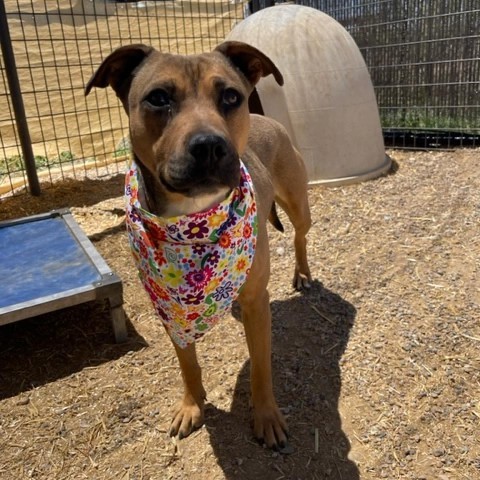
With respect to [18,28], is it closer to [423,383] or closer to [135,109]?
[135,109]

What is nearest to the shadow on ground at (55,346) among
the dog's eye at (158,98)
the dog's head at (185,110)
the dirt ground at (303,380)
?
the dirt ground at (303,380)

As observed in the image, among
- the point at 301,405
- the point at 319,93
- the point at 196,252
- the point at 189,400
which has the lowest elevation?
the point at 301,405

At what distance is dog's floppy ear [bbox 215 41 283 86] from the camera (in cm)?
273

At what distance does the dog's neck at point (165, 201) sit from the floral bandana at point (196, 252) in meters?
0.04

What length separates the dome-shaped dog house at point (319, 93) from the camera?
6.18 metres

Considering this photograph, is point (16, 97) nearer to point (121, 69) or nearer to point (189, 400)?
point (121, 69)

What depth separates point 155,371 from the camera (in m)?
3.33

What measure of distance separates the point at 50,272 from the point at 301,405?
2139mm

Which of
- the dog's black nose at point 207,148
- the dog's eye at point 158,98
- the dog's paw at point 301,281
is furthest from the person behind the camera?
the dog's paw at point 301,281

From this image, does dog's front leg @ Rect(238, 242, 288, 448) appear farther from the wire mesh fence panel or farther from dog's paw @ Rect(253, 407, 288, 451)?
the wire mesh fence panel

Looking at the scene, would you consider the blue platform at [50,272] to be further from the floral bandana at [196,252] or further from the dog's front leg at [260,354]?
the dog's front leg at [260,354]

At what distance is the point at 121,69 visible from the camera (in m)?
2.67

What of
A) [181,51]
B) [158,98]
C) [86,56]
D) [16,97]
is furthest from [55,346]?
[181,51]

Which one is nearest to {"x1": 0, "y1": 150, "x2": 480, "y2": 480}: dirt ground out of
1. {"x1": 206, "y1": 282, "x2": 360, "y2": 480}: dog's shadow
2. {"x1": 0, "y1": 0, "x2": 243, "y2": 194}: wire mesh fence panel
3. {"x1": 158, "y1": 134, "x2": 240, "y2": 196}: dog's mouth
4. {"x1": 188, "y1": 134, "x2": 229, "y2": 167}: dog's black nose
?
{"x1": 206, "y1": 282, "x2": 360, "y2": 480}: dog's shadow
